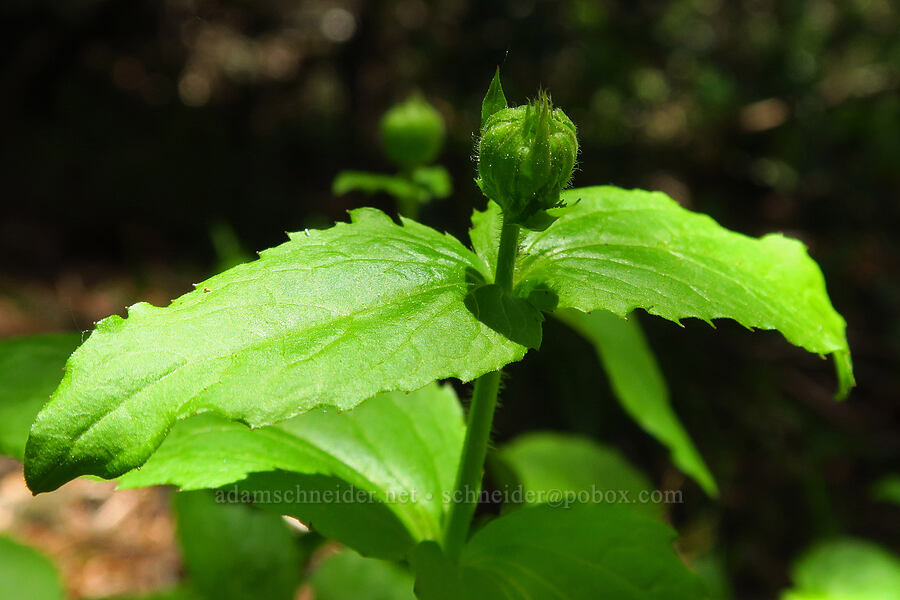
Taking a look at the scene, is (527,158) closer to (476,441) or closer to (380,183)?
(476,441)

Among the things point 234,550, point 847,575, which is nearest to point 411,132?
point 234,550

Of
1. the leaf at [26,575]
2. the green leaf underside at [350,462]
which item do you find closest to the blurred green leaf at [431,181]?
the green leaf underside at [350,462]

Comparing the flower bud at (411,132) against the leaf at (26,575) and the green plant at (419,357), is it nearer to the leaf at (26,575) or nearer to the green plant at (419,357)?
the green plant at (419,357)

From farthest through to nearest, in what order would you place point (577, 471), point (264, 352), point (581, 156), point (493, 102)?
point (581, 156) → point (577, 471) → point (493, 102) → point (264, 352)

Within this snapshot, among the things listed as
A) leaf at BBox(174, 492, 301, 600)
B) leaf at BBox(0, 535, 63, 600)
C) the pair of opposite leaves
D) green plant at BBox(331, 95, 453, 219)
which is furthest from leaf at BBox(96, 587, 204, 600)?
the pair of opposite leaves

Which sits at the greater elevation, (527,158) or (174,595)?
(527,158)

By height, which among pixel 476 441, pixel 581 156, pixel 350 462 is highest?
pixel 581 156

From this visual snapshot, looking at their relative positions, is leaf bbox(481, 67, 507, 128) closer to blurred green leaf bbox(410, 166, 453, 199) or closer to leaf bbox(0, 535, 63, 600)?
blurred green leaf bbox(410, 166, 453, 199)
